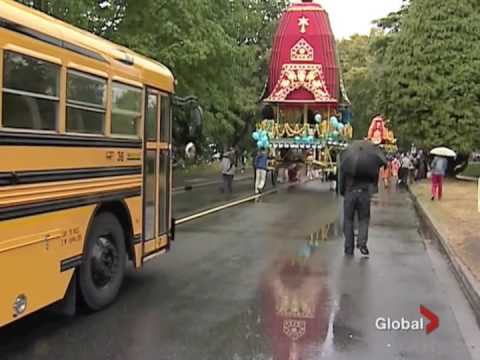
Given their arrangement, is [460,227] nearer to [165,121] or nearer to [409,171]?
[165,121]

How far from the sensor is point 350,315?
7.52m

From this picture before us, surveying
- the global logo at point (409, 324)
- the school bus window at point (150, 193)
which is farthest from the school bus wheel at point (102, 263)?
the global logo at point (409, 324)

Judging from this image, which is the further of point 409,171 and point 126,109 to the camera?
point 409,171

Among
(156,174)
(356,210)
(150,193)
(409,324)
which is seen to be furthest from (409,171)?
(409,324)

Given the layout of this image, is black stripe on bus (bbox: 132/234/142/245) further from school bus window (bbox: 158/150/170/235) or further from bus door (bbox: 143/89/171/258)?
school bus window (bbox: 158/150/170/235)

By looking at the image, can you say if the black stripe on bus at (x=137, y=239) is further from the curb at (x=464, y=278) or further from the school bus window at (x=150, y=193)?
the curb at (x=464, y=278)

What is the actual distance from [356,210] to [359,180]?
54 centimetres

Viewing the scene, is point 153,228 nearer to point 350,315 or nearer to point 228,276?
point 228,276

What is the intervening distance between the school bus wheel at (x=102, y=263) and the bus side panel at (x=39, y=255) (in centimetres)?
35

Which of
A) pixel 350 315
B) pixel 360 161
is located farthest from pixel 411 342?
pixel 360 161

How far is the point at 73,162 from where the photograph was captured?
668 cm

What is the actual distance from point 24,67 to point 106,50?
186cm

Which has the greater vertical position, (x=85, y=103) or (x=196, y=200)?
(x=85, y=103)

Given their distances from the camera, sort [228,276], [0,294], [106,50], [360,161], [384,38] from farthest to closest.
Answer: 1. [384,38]
2. [360,161]
3. [228,276]
4. [106,50]
5. [0,294]
